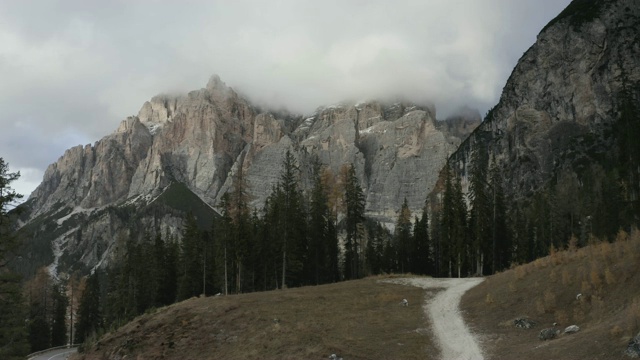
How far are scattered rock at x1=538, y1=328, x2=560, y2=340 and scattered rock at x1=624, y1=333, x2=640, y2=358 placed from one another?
14.4 ft

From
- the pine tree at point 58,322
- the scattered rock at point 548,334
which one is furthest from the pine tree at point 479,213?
the pine tree at point 58,322

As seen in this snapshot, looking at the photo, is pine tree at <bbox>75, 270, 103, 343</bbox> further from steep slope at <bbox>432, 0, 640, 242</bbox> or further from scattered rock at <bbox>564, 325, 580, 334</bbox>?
steep slope at <bbox>432, 0, 640, 242</bbox>

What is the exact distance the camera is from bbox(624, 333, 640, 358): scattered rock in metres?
11.8

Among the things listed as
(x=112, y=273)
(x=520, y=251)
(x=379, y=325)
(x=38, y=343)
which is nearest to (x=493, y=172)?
(x=520, y=251)

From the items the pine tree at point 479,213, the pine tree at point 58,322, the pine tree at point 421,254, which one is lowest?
the pine tree at point 58,322

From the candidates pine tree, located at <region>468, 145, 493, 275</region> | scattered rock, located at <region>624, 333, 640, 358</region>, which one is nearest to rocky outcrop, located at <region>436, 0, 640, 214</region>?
pine tree, located at <region>468, 145, 493, 275</region>

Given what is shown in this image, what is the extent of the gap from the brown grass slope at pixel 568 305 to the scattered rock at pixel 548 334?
304 mm

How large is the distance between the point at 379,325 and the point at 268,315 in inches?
259

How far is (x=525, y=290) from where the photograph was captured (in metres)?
22.9

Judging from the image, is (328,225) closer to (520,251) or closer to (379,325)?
(520,251)

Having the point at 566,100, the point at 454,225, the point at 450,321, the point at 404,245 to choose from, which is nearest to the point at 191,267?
the point at 404,245

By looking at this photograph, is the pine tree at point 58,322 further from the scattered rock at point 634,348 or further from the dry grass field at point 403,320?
the scattered rock at point 634,348

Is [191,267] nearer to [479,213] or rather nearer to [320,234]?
[320,234]

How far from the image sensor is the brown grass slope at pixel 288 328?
62.5 feet
